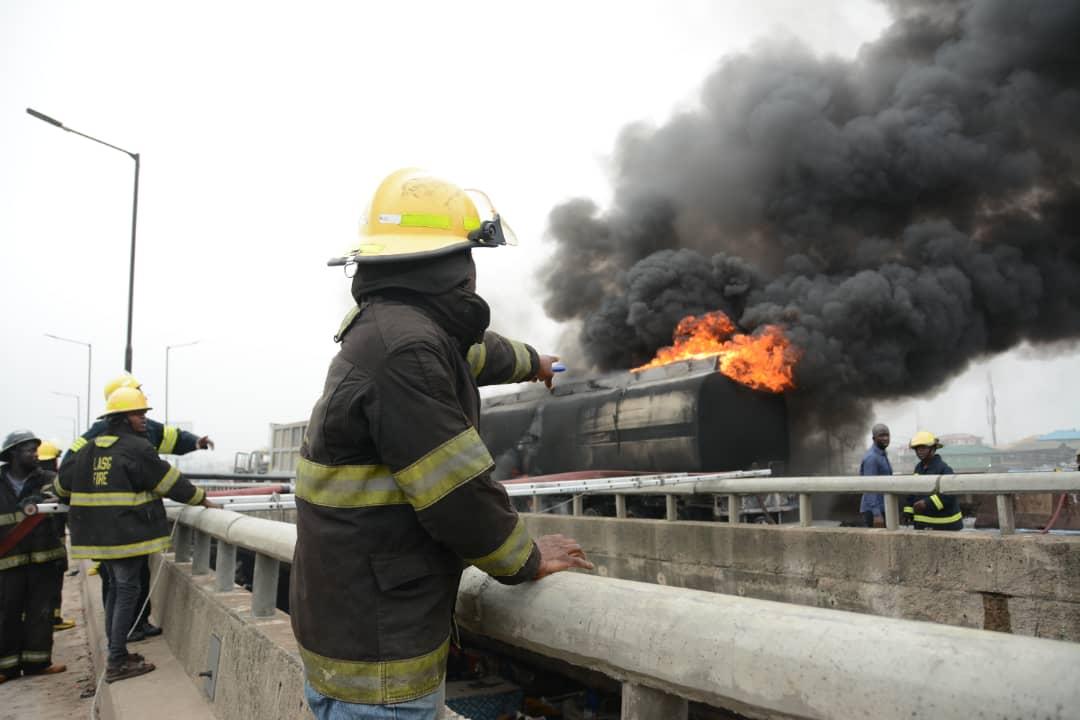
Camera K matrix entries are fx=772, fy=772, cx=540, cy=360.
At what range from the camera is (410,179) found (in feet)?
7.23

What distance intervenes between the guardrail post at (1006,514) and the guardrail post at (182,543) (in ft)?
20.9

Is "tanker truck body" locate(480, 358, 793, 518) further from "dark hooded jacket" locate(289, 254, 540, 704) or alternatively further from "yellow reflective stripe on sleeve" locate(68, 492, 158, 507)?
"dark hooded jacket" locate(289, 254, 540, 704)

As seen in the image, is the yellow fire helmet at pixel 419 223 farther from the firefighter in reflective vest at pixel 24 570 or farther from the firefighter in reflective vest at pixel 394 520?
the firefighter in reflective vest at pixel 24 570

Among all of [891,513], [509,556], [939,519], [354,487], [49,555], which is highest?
[354,487]

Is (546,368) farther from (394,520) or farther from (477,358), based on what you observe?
(394,520)

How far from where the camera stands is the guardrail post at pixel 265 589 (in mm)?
3750

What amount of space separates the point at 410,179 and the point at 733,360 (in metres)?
11.9

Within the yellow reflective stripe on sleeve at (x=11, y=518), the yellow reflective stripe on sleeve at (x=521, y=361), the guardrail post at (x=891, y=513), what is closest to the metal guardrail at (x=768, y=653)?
the yellow reflective stripe on sleeve at (x=521, y=361)

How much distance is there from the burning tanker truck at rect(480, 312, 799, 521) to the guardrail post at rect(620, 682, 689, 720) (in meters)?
9.08

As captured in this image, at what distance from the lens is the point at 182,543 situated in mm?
6395

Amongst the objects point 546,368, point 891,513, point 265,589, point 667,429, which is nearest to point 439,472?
point 546,368

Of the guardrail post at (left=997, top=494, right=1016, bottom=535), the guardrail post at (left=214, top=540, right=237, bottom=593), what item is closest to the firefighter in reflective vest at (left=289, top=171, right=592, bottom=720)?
the guardrail post at (left=214, top=540, right=237, bottom=593)

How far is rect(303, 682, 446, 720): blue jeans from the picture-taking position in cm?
178

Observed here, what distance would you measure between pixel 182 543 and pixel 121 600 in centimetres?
118
